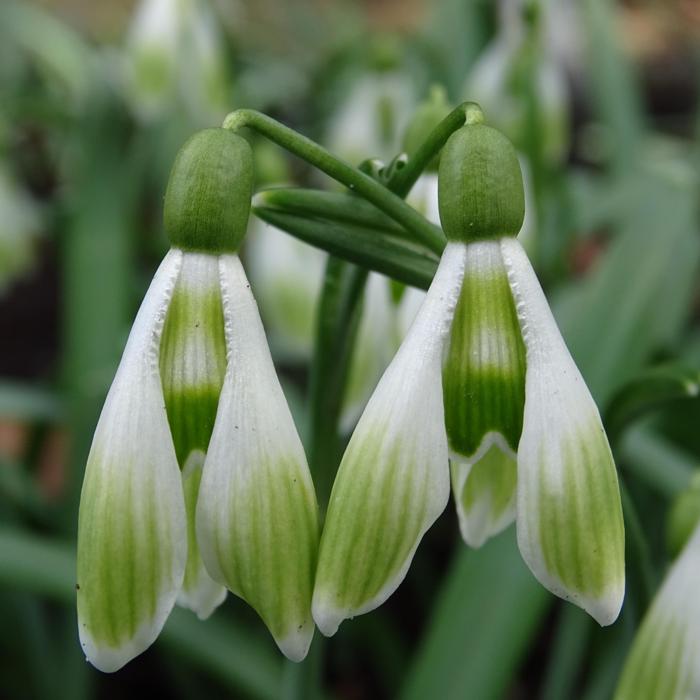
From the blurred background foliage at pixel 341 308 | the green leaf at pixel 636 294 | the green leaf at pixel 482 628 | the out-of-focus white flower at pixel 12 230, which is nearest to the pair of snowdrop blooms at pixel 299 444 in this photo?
the blurred background foliage at pixel 341 308

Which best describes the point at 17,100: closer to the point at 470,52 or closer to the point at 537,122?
the point at 470,52

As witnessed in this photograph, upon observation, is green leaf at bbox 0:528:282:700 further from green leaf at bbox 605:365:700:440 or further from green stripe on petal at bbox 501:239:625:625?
green stripe on petal at bbox 501:239:625:625

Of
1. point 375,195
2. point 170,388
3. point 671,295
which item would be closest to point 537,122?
point 671,295

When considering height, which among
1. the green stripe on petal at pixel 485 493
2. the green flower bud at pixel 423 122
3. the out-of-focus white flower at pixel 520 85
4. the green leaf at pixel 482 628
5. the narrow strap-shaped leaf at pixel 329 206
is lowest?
the green leaf at pixel 482 628

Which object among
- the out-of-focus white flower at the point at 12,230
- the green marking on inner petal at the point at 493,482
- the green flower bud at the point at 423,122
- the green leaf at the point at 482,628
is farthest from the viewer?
the out-of-focus white flower at the point at 12,230

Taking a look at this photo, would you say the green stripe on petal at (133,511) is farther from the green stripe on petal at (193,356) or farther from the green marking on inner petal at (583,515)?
the green marking on inner petal at (583,515)

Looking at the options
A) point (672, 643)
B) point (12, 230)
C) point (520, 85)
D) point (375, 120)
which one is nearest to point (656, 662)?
point (672, 643)

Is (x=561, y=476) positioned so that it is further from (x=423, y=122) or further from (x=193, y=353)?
(x=423, y=122)
